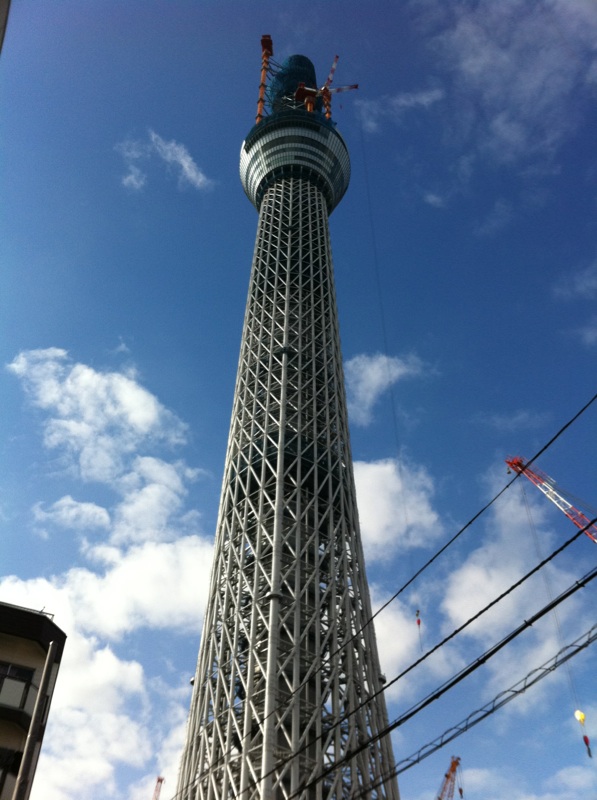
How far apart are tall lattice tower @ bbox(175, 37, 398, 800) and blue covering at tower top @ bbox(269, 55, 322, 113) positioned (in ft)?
64.3

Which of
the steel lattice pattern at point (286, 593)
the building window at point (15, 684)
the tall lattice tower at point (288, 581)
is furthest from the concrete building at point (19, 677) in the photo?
the steel lattice pattern at point (286, 593)

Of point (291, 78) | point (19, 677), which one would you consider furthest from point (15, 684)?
point (291, 78)

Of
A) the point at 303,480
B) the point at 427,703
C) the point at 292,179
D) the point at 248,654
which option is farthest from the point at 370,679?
the point at 292,179

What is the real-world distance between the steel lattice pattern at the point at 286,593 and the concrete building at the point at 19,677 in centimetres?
1015

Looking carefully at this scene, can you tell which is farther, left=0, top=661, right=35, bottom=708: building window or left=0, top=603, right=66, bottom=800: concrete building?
left=0, top=661, right=35, bottom=708: building window

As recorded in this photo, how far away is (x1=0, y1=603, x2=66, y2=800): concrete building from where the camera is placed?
2116 centimetres

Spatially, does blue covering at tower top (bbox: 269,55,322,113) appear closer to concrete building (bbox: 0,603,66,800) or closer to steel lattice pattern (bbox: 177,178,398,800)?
steel lattice pattern (bbox: 177,178,398,800)

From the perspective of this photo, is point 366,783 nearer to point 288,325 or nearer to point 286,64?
→ point 288,325

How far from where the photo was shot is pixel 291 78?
78.9 meters

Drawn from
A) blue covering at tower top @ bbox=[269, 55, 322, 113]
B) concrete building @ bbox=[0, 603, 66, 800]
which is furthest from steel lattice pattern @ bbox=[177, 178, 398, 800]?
blue covering at tower top @ bbox=[269, 55, 322, 113]

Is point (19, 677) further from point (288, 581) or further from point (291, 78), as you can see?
point (291, 78)

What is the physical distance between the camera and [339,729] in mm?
35719

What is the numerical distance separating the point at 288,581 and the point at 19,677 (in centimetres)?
1944

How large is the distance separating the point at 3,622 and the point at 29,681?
2.20 meters
